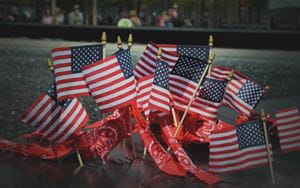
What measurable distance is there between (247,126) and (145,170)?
3.43 ft

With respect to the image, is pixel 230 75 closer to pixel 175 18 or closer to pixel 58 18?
pixel 175 18

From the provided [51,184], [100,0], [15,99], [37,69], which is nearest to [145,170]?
[51,184]

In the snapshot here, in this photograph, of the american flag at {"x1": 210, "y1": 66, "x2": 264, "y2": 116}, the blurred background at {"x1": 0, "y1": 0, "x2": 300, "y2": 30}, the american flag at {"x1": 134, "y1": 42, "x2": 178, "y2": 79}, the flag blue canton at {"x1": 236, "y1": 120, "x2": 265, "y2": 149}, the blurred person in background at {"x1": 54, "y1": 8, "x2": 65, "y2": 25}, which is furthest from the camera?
the blurred person in background at {"x1": 54, "y1": 8, "x2": 65, "y2": 25}

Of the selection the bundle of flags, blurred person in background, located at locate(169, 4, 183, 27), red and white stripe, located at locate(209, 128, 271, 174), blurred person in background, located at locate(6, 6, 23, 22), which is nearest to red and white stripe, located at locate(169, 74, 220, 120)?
the bundle of flags

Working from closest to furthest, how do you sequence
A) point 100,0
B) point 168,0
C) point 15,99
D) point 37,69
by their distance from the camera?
point 15,99 → point 37,69 → point 168,0 → point 100,0

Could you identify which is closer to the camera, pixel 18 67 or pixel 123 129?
pixel 123 129

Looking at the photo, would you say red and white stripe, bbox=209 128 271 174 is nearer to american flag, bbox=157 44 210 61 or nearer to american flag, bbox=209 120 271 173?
american flag, bbox=209 120 271 173

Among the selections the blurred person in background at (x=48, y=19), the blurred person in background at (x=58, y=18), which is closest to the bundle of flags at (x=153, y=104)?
the blurred person in background at (x=58, y=18)

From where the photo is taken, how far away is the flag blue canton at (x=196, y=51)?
585cm

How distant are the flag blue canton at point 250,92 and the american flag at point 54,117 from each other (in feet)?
5.11

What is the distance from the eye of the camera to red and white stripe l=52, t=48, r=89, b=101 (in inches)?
211

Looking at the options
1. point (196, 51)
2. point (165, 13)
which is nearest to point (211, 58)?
point (196, 51)

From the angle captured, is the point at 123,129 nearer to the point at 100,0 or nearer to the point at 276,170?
the point at 276,170

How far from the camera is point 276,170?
573cm
